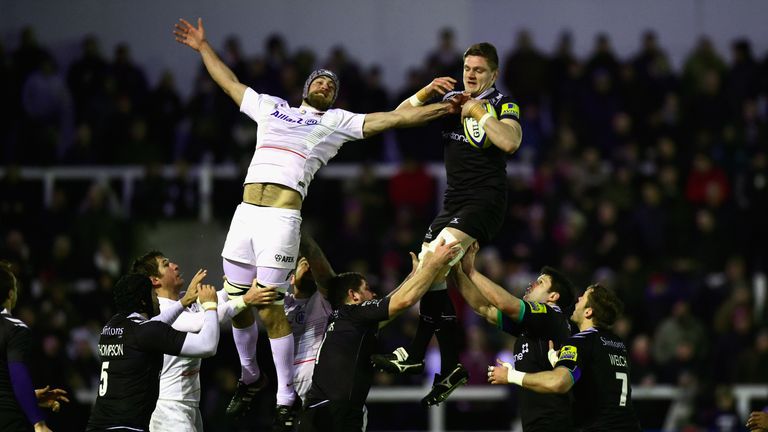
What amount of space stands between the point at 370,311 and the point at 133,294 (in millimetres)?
1935

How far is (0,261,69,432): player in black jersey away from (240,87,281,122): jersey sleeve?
2.27 meters

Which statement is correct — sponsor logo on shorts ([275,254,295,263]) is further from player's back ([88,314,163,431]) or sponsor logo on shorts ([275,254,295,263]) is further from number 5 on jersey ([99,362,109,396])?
number 5 on jersey ([99,362,109,396])

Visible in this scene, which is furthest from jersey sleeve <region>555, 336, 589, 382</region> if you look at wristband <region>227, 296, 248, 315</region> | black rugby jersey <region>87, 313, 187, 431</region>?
black rugby jersey <region>87, 313, 187, 431</region>

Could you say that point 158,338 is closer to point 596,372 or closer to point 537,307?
point 537,307

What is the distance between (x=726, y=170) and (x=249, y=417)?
798cm

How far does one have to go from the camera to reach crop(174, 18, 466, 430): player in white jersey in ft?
32.7

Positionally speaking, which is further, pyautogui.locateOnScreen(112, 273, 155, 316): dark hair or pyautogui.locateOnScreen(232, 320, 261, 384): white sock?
pyautogui.locateOnScreen(232, 320, 261, 384): white sock

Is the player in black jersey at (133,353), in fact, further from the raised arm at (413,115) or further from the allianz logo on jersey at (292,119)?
the raised arm at (413,115)

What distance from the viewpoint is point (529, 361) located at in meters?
10.3

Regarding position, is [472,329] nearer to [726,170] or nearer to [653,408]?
[653,408]

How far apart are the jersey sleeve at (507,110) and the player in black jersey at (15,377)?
3883 millimetres

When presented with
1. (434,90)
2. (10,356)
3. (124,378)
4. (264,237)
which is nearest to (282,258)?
(264,237)

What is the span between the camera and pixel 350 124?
33.3 feet

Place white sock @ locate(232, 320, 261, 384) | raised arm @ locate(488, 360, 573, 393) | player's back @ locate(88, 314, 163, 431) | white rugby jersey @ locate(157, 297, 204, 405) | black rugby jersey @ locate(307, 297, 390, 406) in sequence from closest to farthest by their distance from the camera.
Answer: raised arm @ locate(488, 360, 573, 393), player's back @ locate(88, 314, 163, 431), black rugby jersey @ locate(307, 297, 390, 406), white rugby jersey @ locate(157, 297, 204, 405), white sock @ locate(232, 320, 261, 384)
